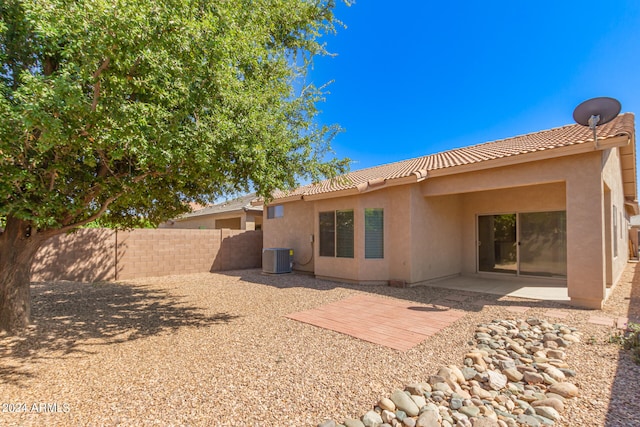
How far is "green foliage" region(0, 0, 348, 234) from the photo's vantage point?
10.7 ft

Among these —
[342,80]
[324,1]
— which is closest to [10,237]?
[324,1]

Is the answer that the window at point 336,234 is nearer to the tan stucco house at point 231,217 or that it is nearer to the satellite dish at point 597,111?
the tan stucco house at point 231,217

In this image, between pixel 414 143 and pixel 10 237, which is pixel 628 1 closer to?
pixel 414 143

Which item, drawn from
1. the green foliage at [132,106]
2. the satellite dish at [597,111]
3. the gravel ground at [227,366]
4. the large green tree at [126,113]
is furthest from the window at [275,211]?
the satellite dish at [597,111]

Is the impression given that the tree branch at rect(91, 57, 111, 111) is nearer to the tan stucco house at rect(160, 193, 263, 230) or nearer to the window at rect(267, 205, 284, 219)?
the window at rect(267, 205, 284, 219)

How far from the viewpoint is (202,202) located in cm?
772

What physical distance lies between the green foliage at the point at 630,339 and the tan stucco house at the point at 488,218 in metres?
1.76

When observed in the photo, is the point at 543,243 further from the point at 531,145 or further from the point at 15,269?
the point at 15,269

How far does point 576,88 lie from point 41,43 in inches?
643

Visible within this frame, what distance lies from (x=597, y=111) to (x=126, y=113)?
9.18 metres

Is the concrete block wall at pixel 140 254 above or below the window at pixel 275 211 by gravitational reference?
below

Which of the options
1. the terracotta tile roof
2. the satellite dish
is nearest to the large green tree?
the terracotta tile roof

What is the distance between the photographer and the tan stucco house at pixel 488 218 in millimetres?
7102

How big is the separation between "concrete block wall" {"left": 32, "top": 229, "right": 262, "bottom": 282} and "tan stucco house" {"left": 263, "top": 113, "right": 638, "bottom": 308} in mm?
3991
